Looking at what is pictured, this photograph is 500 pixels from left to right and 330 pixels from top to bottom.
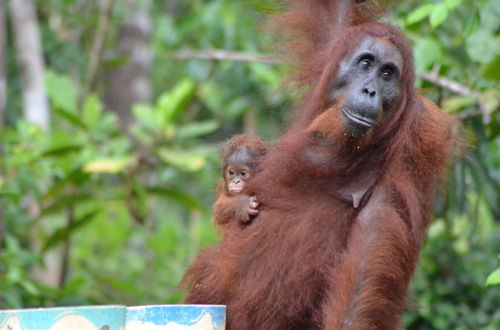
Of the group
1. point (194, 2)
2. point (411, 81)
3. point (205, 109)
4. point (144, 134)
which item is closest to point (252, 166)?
point (411, 81)

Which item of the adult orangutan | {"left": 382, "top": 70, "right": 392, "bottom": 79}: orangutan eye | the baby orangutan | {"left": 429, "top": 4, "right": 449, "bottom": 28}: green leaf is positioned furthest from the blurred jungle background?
{"left": 382, "top": 70, "right": 392, "bottom": 79}: orangutan eye

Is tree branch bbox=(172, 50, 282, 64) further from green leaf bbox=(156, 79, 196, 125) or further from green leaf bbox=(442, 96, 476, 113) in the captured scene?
green leaf bbox=(442, 96, 476, 113)

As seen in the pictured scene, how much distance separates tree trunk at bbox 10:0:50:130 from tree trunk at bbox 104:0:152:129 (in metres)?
1.88

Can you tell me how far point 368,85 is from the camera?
13.0 feet

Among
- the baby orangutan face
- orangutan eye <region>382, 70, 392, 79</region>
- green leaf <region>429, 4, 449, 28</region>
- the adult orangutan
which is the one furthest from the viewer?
green leaf <region>429, 4, 449, 28</region>

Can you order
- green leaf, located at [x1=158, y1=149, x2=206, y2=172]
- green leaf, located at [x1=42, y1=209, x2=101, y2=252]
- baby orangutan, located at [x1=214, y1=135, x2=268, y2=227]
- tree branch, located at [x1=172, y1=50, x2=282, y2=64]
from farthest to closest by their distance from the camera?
green leaf, located at [x1=158, y1=149, x2=206, y2=172] → green leaf, located at [x1=42, y1=209, x2=101, y2=252] → tree branch, located at [x1=172, y1=50, x2=282, y2=64] → baby orangutan, located at [x1=214, y1=135, x2=268, y2=227]

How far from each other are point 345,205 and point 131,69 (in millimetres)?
6255

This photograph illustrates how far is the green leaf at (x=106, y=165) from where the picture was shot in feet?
23.4

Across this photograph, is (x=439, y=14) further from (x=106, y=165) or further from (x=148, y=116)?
(x=148, y=116)

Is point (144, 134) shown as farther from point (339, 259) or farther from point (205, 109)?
point (205, 109)

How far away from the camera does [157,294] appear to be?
8.98m

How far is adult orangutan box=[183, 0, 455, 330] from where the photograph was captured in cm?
379

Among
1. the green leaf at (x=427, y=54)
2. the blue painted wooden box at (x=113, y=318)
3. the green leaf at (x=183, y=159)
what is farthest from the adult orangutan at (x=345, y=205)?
the green leaf at (x=183, y=159)

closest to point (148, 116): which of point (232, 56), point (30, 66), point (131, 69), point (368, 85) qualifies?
point (232, 56)
